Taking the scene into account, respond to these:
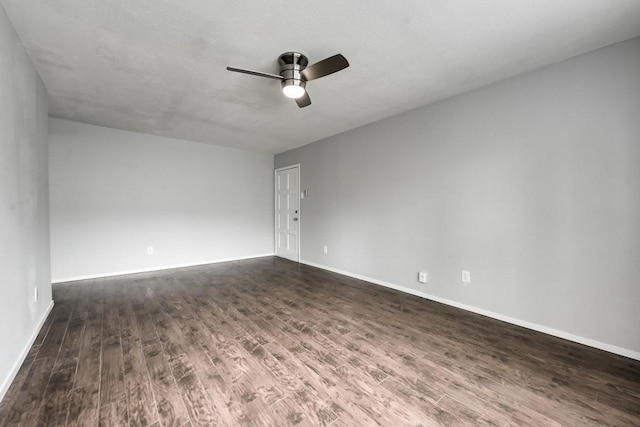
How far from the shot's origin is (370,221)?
4062 mm

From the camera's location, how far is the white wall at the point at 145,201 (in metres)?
4.03

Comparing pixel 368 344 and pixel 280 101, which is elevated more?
pixel 280 101

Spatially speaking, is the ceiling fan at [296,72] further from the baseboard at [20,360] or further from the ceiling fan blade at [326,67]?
the baseboard at [20,360]

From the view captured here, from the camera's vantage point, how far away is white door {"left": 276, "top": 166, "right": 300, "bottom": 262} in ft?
18.5

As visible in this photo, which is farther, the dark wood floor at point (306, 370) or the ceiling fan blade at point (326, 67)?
the ceiling fan blade at point (326, 67)

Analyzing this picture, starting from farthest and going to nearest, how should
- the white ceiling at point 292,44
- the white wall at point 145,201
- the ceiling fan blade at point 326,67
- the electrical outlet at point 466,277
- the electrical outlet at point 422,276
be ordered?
the white wall at point 145,201 < the electrical outlet at point 422,276 < the electrical outlet at point 466,277 < the ceiling fan blade at point 326,67 < the white ceiling at point 292,44

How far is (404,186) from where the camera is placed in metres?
3.58

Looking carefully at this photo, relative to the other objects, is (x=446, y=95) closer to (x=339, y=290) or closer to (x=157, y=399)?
(x=339, y=290)

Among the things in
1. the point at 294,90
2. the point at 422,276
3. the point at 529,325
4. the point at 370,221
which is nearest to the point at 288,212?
the point at 370,221

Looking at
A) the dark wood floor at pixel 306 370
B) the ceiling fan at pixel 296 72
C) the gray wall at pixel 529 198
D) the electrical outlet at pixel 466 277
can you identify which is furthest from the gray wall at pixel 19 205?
the electrical outlet at pixel 466 277

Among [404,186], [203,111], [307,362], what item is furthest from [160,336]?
[404,186]

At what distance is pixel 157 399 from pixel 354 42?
278 centimetres

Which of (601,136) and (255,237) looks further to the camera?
(255,237)

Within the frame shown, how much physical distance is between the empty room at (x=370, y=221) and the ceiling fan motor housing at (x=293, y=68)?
2 centimetres
